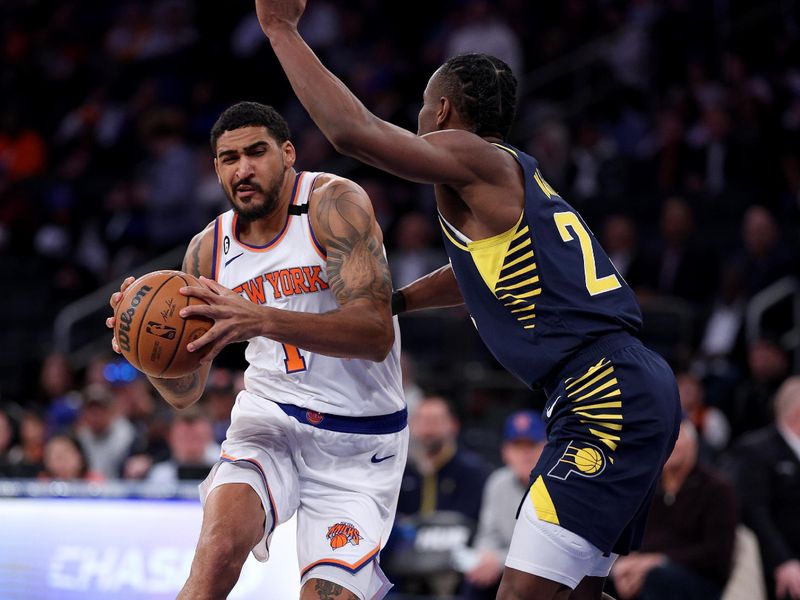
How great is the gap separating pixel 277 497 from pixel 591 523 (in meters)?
1.24

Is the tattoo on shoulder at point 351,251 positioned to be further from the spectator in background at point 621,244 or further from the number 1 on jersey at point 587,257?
the spectator in background at point 621,244

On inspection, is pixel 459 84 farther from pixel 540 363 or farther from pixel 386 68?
pixel 386 68

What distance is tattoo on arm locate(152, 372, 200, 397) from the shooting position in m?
4.91

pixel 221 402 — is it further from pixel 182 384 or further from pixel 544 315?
pixel 544 315

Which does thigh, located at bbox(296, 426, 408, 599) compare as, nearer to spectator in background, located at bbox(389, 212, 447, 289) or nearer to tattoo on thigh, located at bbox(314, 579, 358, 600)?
tattoo on thigh, located at bbox(314, 579, 358, 600)

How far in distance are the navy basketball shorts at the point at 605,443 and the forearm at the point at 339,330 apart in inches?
28.3

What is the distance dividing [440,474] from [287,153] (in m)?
4.04

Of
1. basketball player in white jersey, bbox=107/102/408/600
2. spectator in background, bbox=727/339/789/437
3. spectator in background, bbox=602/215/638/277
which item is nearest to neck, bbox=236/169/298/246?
basketball player in white jersey, bbox=107/102/408/600

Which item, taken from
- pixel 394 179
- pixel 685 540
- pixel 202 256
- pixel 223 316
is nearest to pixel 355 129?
pixel 223 316

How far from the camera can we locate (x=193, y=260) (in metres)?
5.12

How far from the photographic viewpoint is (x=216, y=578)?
441cm

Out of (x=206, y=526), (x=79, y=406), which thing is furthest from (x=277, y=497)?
(x=79, y=406)

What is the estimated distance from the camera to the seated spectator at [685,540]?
709 cm

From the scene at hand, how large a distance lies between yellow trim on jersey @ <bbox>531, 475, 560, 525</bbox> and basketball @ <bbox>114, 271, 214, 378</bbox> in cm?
125
